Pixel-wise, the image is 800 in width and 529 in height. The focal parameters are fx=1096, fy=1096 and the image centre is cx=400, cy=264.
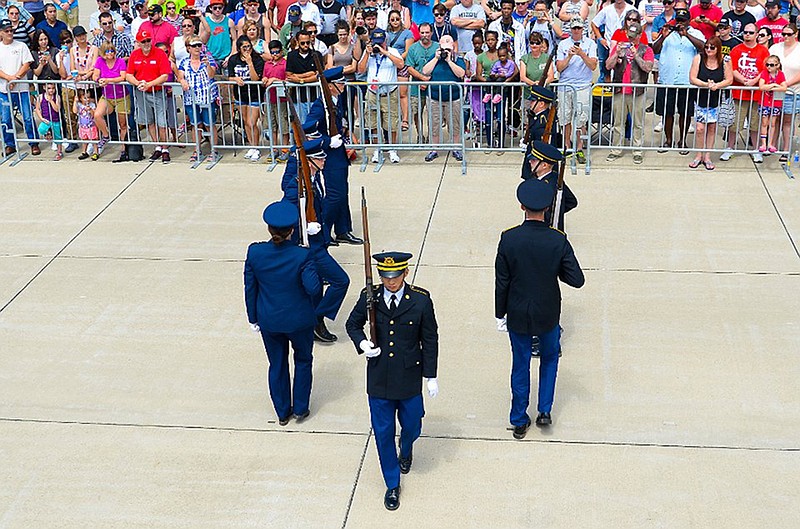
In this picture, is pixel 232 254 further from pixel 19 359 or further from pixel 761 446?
pixel 761 446

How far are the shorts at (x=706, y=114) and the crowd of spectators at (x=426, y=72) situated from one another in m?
0.01

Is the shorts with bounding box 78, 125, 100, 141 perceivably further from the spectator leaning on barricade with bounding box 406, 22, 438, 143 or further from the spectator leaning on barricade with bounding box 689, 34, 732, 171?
the spectator leaning on barricade with bounding box 689, 34, 732, 171

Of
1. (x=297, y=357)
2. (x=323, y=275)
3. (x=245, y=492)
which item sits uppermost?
(x=323, y=275)

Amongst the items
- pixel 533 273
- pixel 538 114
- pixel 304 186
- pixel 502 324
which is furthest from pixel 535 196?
pixel 538 114

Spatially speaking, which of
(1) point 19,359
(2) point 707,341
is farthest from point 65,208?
(2) point 707,341

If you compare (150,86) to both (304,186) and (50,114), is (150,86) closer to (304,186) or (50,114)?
(50,114)

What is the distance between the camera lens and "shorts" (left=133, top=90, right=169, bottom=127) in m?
13.2

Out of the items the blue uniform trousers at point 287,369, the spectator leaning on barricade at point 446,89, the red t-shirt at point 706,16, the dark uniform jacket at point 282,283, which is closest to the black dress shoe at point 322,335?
the blue uniform trousers at point 287,369

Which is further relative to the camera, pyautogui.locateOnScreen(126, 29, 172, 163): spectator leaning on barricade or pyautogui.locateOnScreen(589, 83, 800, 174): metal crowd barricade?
pyautogui.locateOnScreen(126, 29, 172, 163): spectator leaning on barricade

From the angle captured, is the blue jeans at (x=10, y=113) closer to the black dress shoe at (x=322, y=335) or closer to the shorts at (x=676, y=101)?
the black dress shoe at (x=322, y=335)

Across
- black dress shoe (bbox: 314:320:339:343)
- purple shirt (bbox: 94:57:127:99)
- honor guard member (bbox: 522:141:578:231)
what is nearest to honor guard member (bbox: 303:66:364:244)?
black dress shoe (bbox: 314:320:339:343)

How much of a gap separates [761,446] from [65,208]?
7785mm

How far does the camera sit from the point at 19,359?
8430 millimetres

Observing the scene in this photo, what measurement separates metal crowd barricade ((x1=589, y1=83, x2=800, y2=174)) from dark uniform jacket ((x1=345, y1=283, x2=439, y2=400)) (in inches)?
265
